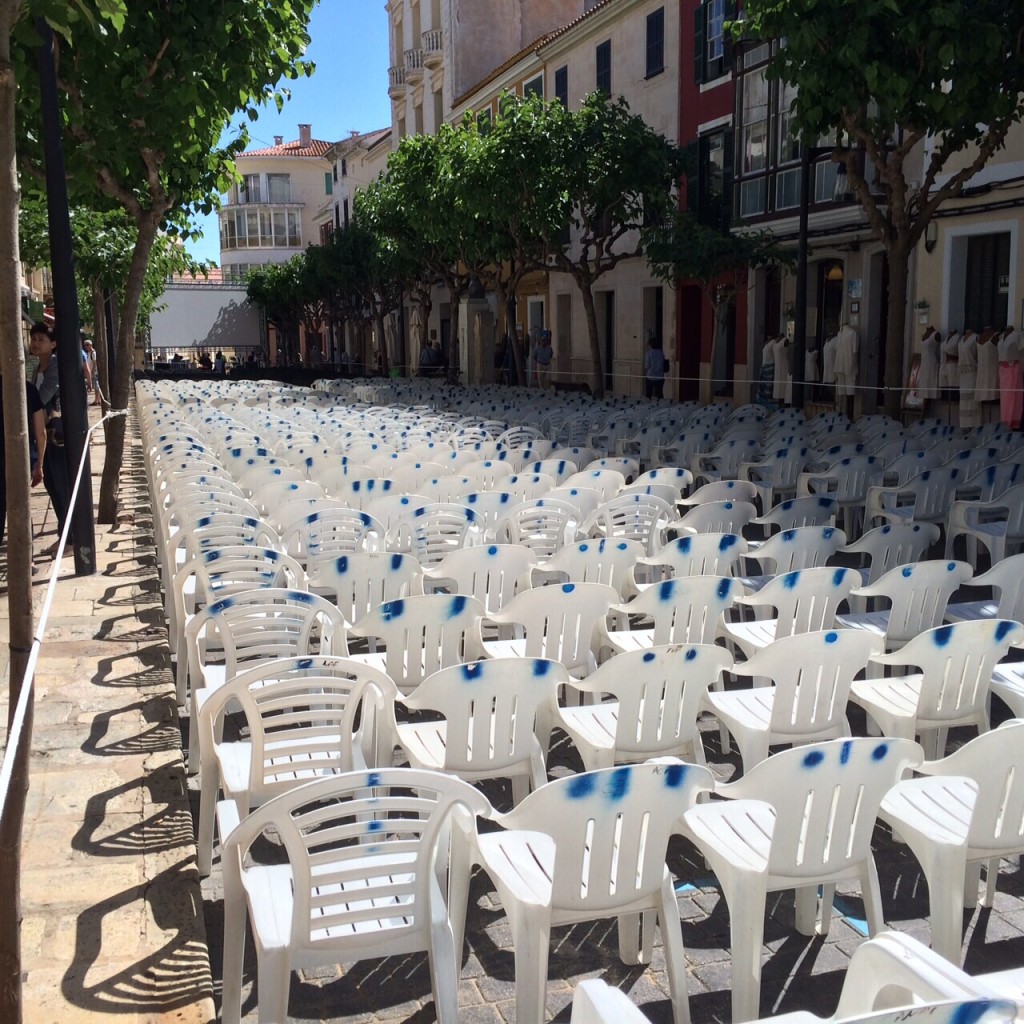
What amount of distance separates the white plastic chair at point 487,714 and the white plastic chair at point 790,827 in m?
0.76

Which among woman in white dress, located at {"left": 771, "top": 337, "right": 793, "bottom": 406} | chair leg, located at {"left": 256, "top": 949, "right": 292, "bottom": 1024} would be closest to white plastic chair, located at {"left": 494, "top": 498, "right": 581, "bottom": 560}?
chair leg, located at {"left": 256, "top": 949, "right": 292, "bottom": 1024}

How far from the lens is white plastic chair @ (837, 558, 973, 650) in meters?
5.30

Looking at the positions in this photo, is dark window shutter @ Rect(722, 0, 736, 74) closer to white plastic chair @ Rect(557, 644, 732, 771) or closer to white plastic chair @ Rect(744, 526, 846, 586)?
white plastic chair @ Rect(744, 526, 846, 586)

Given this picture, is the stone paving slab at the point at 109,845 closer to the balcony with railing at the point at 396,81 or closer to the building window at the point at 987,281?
the building window at the point at 987,281

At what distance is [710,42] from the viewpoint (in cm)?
2652

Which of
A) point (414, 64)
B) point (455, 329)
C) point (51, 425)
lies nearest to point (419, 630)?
point (51, 425)

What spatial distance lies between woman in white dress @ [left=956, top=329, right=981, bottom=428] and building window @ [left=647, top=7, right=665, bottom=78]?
46.5 feet

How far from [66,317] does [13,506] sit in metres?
6.45

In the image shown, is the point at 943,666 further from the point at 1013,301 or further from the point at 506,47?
the point at 506,47

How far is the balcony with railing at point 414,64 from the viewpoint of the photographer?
4766 cm

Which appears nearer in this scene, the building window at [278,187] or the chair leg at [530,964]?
the chair leg at [530,964]

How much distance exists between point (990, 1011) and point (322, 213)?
3117 inches

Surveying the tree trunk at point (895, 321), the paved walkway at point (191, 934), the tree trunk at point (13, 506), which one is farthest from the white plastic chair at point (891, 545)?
the tree trunk at point (895, 321)

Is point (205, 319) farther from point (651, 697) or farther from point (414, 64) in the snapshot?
Result: point (651, 697)
